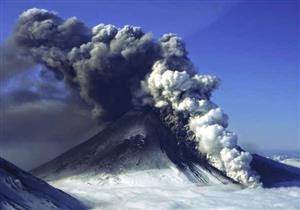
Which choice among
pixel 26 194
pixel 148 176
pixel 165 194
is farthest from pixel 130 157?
Answer: pixel 26 194

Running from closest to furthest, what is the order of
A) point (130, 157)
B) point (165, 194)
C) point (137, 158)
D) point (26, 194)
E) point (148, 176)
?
point (26, 194) → point (165, 194) → point (148, 176) → point (137, 158) → point (130, 157)

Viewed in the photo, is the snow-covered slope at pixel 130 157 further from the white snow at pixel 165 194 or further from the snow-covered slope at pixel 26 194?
the snow-covered slope at pixel 26 194

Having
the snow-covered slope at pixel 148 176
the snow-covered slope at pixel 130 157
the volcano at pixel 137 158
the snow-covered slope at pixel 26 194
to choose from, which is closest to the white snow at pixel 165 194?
the snow-covered slope at pixel 148 176

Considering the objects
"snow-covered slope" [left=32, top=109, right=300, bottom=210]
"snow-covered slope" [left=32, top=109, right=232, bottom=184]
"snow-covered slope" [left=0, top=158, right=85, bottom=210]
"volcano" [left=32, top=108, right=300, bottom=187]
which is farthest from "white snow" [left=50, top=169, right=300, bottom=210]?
"snow-covered slope" [left=0, top=158, right=85, bottom=210]

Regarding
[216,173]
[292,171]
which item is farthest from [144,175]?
[292,171]

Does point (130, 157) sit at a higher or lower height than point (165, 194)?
higher

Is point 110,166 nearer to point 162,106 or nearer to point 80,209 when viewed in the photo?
point 162,106

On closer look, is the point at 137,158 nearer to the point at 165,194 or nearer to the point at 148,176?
the point at 148,176
